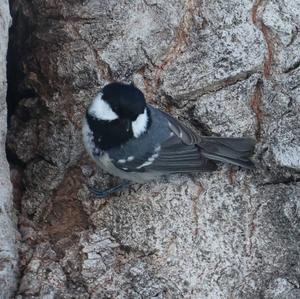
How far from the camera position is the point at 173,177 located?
3209mm

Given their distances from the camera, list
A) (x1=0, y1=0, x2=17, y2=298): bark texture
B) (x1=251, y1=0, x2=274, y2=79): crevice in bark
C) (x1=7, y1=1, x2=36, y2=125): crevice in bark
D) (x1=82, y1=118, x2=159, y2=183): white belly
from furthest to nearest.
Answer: (x1=7, y1=1, x2=36, y2=125): crevice in bark
(x1=251, y1=0, x2=274, y2=79): crevice in bark
(x1=82, y1=118, x2=159, y2=183): white belly
(x1=0, y1=0, x2=17, y2=298): bark texture

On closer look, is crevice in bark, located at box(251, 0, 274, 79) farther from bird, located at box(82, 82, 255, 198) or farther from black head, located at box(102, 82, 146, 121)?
black head, located at box(102, 82, 146, 121)

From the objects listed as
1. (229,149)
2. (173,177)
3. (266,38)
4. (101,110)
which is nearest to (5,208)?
(101,110)

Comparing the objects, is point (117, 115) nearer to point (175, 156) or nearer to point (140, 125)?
point (140, 125)

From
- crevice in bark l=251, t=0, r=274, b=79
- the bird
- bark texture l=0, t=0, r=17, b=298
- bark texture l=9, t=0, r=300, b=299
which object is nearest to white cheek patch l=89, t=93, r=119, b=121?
the bird

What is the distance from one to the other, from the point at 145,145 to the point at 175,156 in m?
0.13

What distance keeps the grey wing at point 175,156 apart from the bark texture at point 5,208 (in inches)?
18.4

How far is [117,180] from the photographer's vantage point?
3279 millimetres

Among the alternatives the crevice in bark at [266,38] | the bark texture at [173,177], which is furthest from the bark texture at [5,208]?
the crevice in bark at [266,38]

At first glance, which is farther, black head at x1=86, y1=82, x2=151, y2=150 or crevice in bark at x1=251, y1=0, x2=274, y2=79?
crevice in bark at x1=251, y1=0, x2=274, y2=79

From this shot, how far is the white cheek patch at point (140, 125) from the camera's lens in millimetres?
3165

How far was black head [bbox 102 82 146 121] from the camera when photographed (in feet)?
9.98

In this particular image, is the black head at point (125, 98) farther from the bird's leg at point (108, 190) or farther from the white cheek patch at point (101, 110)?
the bird's leg at point (108, 190)

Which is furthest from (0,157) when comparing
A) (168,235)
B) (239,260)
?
(239,260)
